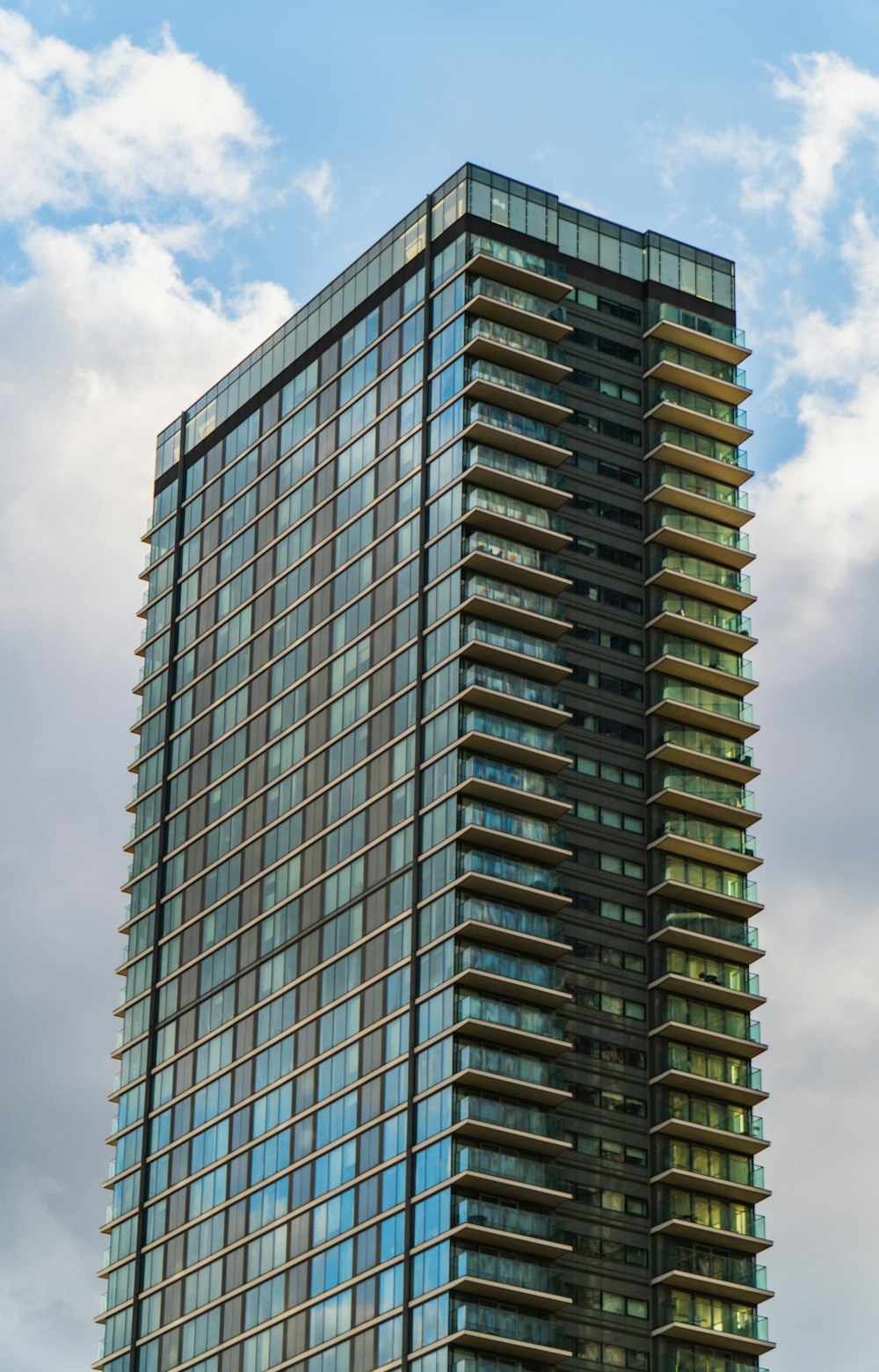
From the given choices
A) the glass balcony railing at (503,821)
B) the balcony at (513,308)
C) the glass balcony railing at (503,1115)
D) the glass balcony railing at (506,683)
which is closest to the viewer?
the glass balcony railing at (503,1115)

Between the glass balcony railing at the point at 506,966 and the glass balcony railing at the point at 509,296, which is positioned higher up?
the glass balcony railing at the point at 509,296

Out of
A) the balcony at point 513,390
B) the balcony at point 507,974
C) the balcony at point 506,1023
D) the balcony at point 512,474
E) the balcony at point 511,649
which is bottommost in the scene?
the balcony at point 506,1023

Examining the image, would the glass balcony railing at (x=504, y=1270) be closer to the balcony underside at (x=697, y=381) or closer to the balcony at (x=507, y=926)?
the balcony at (x=507, y=926)

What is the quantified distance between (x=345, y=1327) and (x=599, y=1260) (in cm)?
1331

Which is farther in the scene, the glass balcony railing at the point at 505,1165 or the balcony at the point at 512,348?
the balcony at the point at 512,348

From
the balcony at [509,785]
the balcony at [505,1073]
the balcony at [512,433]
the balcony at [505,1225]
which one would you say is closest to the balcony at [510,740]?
the balcony at [509,785]

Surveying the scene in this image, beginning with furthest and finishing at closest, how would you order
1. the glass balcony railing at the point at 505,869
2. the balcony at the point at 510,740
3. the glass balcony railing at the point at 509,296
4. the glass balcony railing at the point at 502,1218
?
the glass balcony railing at the point at 509,296
the balcony at the point at 510,740
the glass balcony railing at the point at 505,869
the glass balcony railing at the point at 502,1218

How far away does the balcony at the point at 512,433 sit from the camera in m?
153

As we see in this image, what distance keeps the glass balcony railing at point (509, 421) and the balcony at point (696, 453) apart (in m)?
8.49

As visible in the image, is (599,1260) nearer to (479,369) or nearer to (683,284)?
(479,369)

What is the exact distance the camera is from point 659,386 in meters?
164

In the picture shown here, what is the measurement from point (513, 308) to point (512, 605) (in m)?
16.8

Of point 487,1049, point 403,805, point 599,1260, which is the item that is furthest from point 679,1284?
point 403,805

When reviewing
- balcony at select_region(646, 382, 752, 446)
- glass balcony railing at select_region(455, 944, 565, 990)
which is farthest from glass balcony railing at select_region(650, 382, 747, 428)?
glass balcony railing at select_region(455, 944, 565, 990)
